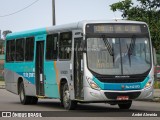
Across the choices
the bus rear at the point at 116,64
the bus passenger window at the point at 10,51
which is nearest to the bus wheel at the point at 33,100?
the bus passenger window at the point at 10,51

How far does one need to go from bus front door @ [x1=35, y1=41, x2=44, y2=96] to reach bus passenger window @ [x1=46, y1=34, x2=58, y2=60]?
72 centimetres

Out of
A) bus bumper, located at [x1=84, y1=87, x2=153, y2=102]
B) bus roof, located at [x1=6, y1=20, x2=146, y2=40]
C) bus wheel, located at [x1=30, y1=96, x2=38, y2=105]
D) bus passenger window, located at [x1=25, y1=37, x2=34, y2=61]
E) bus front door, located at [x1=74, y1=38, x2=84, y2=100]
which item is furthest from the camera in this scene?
bus wheel, located at [x1=30, y1=96, x2=38, y2=105]

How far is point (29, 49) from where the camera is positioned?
80.2 feet

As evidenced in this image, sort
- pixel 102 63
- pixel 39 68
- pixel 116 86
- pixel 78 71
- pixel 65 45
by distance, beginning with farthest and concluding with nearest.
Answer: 1. pixel 39 68
2. pixel 65 45
3. pixel 78 71
4. pixel 102 63
5. pixel 116 86

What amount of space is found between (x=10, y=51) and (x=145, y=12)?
24.3 ft

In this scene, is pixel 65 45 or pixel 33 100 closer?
pixel 65 45

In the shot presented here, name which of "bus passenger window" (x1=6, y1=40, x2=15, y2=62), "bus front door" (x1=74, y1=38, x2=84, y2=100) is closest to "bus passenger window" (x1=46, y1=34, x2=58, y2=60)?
"bus front door" (x1=74, y1=38, x2=84, y2=100)

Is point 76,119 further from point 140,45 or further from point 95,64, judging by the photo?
point 140,45

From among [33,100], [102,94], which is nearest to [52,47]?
[102,94]

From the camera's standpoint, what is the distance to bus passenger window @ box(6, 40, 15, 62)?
26719mm

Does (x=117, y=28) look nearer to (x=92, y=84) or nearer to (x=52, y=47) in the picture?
(x=92, y=84)

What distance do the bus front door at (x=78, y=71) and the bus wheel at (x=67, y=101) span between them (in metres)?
0.59

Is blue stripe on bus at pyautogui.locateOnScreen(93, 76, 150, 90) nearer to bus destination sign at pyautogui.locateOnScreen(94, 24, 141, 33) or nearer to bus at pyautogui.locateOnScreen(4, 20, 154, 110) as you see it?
bus at pyautogui.locateOnScreen(4, 20, 154, 110)

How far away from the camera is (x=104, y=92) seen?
18891 millimetres
